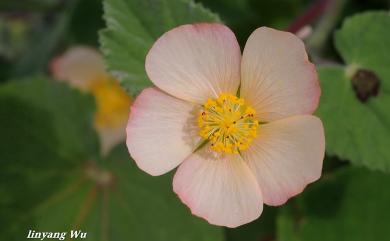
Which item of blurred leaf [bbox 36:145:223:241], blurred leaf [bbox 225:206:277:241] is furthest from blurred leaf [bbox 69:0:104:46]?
blurred leaf [bbox 225:206:277:241]

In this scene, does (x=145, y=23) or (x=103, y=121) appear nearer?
(x=145, y=23)

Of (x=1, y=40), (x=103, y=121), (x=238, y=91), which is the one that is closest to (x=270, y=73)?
(x=238, y=91)

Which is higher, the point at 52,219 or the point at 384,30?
the point at 384,30

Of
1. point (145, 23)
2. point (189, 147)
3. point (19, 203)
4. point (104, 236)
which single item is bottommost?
point (104, 236)

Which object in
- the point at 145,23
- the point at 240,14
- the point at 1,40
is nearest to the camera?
the point at 145,23

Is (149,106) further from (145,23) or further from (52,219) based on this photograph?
(52,219)

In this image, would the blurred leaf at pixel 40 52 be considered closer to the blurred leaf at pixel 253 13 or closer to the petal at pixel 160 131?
the blurred leaf at pixel 253 13

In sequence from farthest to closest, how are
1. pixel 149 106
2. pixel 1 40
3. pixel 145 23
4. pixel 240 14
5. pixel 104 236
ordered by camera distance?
pixel 1 40
pixel 240 14
pixel 104 236
pixel 145 23
pixel 149 106

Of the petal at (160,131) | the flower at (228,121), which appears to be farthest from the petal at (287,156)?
the petal at (160,131)
